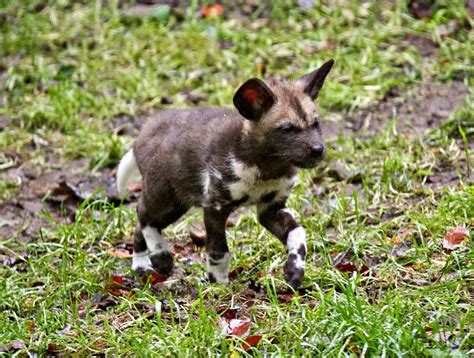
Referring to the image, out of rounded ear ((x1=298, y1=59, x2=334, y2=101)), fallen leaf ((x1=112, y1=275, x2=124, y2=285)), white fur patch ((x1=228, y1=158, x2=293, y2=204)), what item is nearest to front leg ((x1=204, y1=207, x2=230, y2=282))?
white fur patch ((x1=228, y1=158, x2=293, y2=204))

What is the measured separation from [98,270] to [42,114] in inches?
133

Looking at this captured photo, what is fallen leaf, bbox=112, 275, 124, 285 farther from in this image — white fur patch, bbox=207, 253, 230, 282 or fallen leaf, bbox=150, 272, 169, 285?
white fur patch, bbox=207, 253, 230, 282

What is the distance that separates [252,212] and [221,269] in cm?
112

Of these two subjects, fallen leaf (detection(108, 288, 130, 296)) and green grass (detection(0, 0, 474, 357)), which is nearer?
green grass (detection(0, 0, 474, 357))

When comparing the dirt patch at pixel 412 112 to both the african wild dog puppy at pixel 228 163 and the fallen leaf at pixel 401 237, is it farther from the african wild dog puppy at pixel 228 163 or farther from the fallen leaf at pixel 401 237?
the african wild dog puppy at pixel 228 163

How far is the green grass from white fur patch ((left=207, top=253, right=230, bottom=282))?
5.0 inches

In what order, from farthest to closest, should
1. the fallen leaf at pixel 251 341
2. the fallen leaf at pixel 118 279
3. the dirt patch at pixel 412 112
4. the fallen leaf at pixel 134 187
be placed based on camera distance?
the dirt patch at pixel 412 112 → the fallen leaf at pixel 134 187 → the fallen leaf at pixel 118 279 → the fallen leaf at pixel 251 341

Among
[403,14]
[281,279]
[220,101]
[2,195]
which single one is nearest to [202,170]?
[281,279]

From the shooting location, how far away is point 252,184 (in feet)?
21.0

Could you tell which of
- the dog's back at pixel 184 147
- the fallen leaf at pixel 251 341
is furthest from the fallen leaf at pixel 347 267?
the fallen leaf at pixel 251 341

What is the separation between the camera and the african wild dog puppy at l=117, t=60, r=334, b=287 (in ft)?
20.2

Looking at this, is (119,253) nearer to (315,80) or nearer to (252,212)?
(252,212)

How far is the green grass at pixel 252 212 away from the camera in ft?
18.2

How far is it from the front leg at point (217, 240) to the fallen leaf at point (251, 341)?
1071 millimetres
